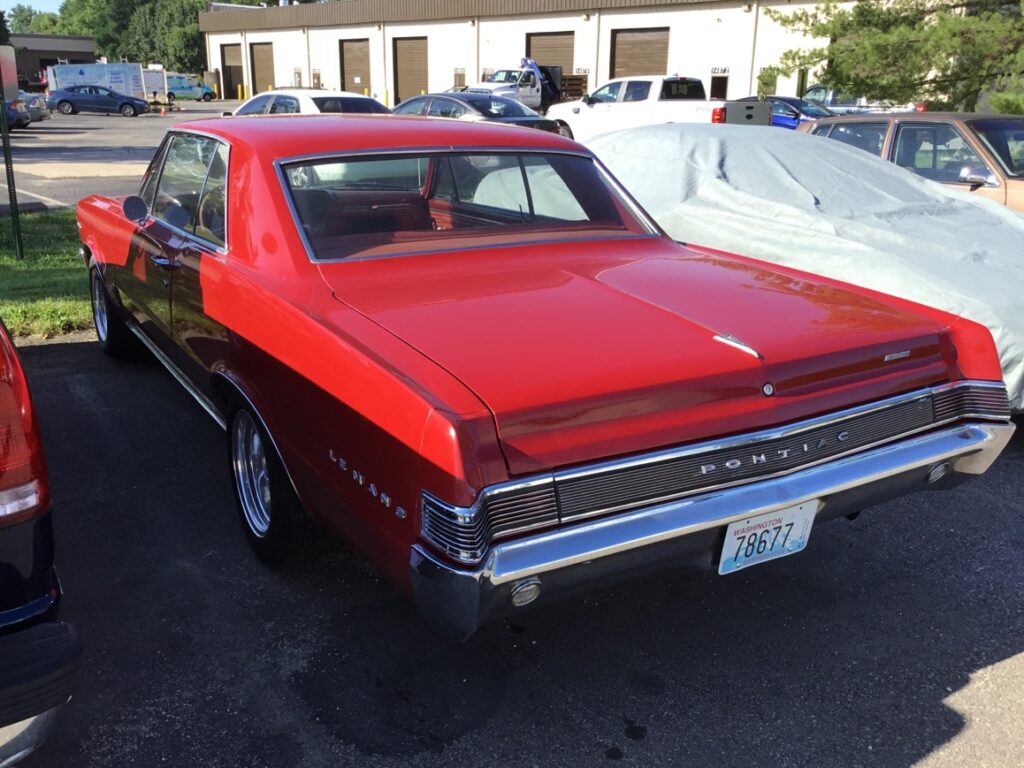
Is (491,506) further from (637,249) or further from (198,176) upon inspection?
(198,176)

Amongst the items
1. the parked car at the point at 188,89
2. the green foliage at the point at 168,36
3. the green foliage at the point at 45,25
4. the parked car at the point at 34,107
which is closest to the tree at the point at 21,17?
the green foliage at the point at 45,25

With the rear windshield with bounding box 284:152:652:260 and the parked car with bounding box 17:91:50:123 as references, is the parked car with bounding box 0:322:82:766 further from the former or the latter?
the parked car with bounding box 17:91:50:123

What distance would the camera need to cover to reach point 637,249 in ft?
11.9

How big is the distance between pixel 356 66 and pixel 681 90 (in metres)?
28.0

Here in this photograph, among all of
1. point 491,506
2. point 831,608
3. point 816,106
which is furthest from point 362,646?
point 816,106

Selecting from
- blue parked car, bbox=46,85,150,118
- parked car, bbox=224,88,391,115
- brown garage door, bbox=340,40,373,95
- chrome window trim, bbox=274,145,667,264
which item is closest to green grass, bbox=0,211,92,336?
chrome window trim, bbox=274,145,667,264

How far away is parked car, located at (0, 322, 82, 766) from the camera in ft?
5.89

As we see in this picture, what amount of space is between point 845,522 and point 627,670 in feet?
4.91

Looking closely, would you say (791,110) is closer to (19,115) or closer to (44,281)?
(44,281)

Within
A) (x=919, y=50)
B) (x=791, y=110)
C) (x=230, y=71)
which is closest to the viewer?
(x=919, y=50)

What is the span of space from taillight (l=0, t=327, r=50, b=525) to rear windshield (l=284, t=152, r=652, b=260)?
1.52 metres

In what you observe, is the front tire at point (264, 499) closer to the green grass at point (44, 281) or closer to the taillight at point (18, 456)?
the taillight at point (18, 456)

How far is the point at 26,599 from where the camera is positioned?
1.92 meters

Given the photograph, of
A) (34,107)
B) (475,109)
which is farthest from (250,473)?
(34,107)
